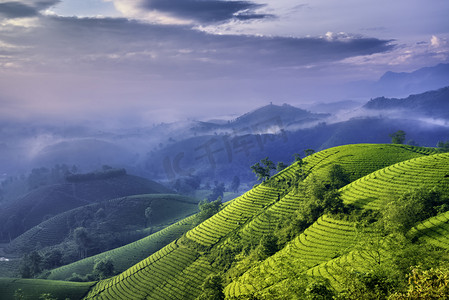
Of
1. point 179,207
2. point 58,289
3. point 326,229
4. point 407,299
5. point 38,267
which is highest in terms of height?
point 407,299

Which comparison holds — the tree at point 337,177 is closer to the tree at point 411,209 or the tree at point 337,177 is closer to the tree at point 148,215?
the tree at point 411,209

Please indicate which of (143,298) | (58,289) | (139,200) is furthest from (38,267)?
(139,200)

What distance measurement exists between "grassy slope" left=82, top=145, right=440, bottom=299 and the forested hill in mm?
301

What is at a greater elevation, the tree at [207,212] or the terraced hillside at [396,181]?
the terraced hillside at [396,181]

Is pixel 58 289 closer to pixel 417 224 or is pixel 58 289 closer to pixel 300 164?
pixel 300 164

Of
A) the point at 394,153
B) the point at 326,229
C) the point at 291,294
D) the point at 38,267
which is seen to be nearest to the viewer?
the point at 291,294

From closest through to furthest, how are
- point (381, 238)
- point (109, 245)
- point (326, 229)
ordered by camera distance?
point (381, 238)
point (326, 229)
point (109, 245)

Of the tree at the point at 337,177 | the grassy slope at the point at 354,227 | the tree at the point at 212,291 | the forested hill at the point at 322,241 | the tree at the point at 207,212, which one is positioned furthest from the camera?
the tree at the point at 207,212

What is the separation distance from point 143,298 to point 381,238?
5488 cm

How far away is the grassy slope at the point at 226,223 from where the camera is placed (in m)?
74.4

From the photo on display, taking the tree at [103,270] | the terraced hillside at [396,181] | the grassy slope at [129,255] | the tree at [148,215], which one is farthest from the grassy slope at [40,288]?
the tree at [148,215]

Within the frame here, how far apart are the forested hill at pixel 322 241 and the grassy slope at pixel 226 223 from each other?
30 centimetres

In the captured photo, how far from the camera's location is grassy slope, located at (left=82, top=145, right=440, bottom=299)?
7438cm

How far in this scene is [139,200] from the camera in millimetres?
196125
